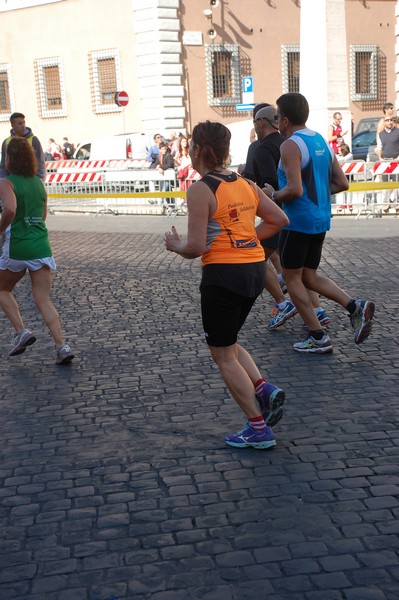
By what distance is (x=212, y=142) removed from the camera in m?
4.75

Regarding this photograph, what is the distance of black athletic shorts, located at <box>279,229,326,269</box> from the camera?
690 cm

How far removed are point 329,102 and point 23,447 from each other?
16.4 m

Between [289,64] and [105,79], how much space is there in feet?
23.7

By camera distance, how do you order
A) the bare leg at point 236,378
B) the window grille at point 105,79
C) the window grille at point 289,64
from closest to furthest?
1. the bare leg at point 236,378
2. the window grille at point 105,79
3. the window grille at point 289,64

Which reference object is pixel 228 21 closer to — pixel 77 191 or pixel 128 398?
pixel 77 191

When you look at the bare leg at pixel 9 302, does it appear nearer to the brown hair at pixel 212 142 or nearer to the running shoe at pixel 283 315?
the running shoe at pixel 283 315

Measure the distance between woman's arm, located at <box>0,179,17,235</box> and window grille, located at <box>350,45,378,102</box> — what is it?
32.5 meters

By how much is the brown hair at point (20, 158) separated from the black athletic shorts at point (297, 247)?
1962 mm

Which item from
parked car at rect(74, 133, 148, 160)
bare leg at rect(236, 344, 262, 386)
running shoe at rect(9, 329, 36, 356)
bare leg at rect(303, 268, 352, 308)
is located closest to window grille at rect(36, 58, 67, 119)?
parked car at rect(74, 133, 148, 160)

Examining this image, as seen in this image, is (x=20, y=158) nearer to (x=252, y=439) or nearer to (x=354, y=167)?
(x=252, y=439)

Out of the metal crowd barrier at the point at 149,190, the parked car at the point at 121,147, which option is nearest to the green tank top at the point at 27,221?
the metal crowd barrier at the point at 149,190

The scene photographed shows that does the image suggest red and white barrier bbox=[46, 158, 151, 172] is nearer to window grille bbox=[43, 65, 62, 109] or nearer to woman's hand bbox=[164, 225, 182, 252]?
window grille bbox=[43, 65, 62, 109]

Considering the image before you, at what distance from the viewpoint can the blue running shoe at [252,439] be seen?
16.3 ft

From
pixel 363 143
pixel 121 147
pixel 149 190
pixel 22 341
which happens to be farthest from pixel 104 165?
pixel 22 341
